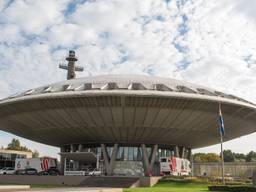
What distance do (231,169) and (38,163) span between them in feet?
145

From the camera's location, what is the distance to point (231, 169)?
8219cm

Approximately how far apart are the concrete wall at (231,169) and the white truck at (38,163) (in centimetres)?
3636

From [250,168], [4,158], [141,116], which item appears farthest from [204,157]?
[141,116]

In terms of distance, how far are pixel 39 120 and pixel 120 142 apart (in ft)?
39.6

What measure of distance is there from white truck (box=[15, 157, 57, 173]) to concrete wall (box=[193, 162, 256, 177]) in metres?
36.4

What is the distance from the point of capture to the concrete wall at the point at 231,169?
79.4 meters

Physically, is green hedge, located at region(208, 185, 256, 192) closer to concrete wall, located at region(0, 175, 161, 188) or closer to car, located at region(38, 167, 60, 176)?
concrete wall, located at region(0, 175, 161, 188)

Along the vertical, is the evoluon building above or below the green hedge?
above

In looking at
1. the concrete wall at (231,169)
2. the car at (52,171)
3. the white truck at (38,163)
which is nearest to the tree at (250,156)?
the concrete wall at (231,169)

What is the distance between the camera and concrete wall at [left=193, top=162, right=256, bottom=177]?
3125 inches

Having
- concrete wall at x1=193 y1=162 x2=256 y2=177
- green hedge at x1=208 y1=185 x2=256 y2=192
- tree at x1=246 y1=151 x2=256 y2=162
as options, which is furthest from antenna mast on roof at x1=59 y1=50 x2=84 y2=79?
tree at x1=246 y1=151 x2=256 y2=162

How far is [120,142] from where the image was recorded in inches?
2154

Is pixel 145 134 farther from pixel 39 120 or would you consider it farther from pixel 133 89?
pixel 39 120

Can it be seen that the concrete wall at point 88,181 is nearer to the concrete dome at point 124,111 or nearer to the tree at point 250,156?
the concrete dome at point 124,111
